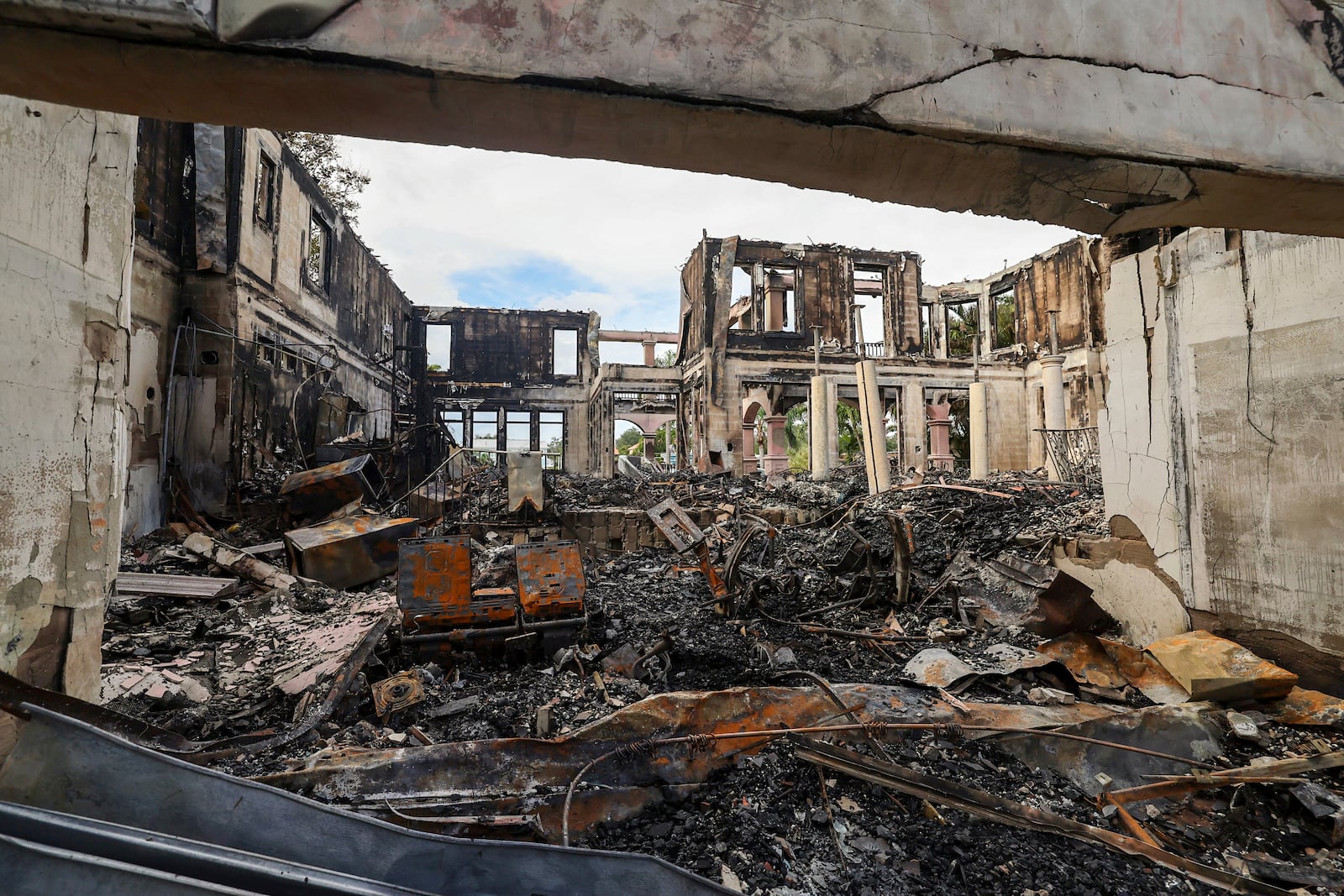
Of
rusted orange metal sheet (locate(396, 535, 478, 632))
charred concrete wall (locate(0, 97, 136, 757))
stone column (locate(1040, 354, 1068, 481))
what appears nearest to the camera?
charred concrete wall (locate(0, 97, 136, 757))

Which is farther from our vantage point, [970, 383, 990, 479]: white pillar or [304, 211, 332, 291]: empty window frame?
[970, 383, 990, 479]: white pillar

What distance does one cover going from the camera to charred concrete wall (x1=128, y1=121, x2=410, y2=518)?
27.9 ft

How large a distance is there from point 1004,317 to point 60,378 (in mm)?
26538

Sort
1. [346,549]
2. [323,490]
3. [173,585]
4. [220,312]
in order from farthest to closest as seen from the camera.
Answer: [220,312], [323,490], [346,549], [173,585]

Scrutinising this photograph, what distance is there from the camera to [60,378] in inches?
108

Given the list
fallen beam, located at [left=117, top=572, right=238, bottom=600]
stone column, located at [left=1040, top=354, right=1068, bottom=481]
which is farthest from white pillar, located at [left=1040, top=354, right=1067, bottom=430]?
fallen beam, located at [left=117, top=572, right=238, bottom=600]

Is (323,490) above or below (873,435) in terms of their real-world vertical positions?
below

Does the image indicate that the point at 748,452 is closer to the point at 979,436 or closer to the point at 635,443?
the point at 979,436

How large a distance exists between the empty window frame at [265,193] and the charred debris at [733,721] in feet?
22.5

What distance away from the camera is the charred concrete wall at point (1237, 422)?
3.43 metres

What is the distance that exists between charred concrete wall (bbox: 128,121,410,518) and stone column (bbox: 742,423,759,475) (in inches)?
424

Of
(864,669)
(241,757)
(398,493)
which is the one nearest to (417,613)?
(241,757)

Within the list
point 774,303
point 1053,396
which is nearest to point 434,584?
point 774,303

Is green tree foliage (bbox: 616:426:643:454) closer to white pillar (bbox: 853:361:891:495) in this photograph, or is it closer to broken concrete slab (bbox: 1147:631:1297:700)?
white pillar (bbox: 853:361:891:495)
